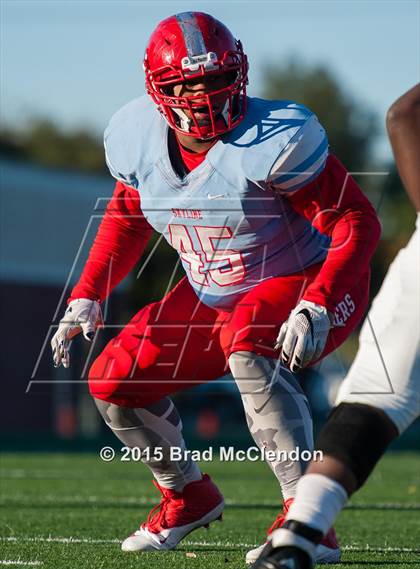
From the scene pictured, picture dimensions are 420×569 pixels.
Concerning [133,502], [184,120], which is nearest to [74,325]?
[184,120]

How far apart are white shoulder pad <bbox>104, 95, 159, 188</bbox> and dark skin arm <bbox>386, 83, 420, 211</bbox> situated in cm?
154

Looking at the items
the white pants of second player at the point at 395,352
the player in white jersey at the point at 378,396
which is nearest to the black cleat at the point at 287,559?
the player in white jersey at the point at 378,396

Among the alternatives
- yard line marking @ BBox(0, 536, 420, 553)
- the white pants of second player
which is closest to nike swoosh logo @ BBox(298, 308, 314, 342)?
the white pants of second player

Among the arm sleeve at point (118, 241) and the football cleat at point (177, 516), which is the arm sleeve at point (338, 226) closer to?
the arm sleeve at point (118, 241)

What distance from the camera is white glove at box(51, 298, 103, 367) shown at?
4.07m

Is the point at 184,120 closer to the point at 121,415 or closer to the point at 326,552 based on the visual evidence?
the point at 121,415

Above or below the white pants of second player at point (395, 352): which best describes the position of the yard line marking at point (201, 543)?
below

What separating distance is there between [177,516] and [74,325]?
0.77 m

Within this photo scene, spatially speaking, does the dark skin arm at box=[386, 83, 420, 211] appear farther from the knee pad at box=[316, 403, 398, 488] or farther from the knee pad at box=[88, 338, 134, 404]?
the knee pad at box=[88, 338, 134, 404]

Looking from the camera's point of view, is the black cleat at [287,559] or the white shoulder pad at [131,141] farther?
the white shoulder pad at [131,141]

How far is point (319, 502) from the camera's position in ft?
8.70

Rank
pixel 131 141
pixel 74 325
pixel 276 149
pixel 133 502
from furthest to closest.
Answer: pixel 133 502, pixel 131 141, pixel 74 325, pixel 276 149

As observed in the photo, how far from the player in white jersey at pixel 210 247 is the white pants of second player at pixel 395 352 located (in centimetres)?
80

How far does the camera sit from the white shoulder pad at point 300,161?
12.6 ft
